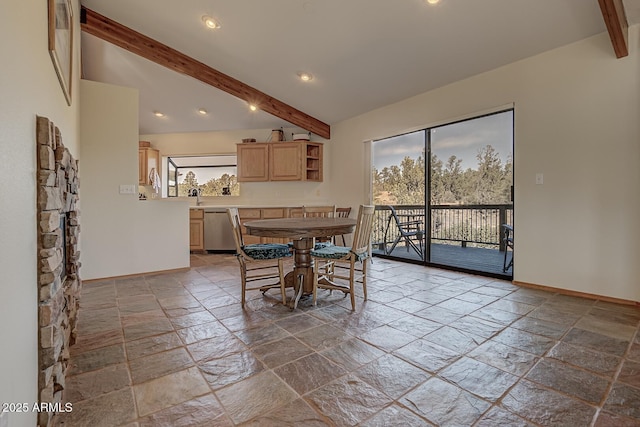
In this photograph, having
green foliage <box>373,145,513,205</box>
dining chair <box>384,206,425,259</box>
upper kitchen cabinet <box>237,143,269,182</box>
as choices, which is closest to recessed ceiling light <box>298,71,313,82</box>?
upper kitchen cabinet <box>237,143,269,182</box>

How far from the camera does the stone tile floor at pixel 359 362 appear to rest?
1404 mm

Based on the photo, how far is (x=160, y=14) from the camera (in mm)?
3482

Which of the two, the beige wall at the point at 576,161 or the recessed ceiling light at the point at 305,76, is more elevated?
the recessed ceiling light at the point at 305,76

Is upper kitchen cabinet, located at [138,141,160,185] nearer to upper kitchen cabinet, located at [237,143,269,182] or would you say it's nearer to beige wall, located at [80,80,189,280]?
upper kitchen cabinet, located at [237,143,269,182]

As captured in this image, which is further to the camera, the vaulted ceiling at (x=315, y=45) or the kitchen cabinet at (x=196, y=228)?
the kitchen cabinet at (x=196, y=228)

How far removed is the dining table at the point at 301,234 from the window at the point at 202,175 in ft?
12.3

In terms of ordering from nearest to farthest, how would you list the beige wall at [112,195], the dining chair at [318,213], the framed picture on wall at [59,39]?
the framed picture on wall at [59,39]
the beige wall at [112,195]
the dining chair at [318,213]

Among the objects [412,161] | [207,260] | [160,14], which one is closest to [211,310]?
[207,260]

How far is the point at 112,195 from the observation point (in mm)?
3729

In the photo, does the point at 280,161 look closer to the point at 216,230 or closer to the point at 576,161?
the point at 216,230

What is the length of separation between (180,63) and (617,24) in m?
4.64

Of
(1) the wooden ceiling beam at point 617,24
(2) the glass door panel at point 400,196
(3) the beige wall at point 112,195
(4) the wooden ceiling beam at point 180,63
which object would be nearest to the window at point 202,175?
(4) the wooden ceiling beam at point 180,63

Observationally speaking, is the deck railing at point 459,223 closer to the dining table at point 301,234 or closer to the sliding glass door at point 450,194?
the sliding glass door at point 450,194

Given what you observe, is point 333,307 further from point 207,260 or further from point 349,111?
point 349,111
